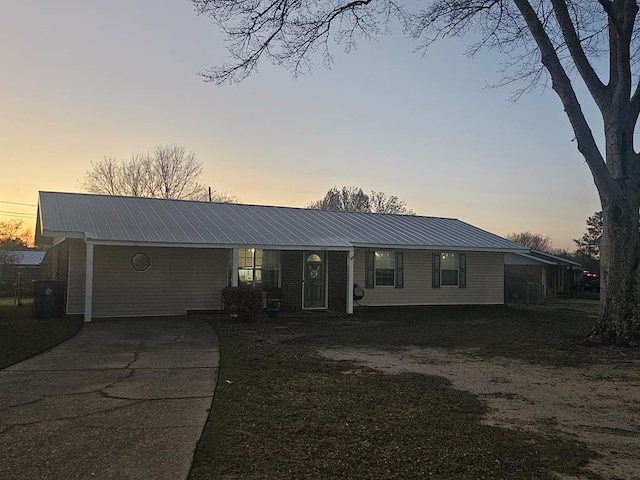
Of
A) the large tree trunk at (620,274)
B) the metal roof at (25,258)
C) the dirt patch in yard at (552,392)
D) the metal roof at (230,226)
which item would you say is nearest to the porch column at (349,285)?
the metal roof at (230,226)

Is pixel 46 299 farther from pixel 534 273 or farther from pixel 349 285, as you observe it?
pixel 534 273

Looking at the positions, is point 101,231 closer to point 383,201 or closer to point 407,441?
point 407,441

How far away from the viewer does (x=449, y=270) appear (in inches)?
772

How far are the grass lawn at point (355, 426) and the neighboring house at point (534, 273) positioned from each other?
19.5m

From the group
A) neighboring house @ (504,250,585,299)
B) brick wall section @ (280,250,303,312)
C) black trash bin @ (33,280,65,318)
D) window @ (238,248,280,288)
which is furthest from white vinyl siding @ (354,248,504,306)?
black trash bin @ (33,280,65,318)

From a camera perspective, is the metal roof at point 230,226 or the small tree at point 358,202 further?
the small tree at point 358,202

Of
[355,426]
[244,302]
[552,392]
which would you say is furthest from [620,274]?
[244,302]

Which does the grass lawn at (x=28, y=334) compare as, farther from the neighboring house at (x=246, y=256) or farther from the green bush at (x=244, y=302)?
the green bush at (x=244, y=302)

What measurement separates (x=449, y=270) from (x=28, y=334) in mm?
14150

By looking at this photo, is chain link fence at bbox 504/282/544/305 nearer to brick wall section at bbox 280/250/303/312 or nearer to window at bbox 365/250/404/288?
window at bbox 365/250/404/288

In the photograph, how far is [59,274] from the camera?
54.6 feet

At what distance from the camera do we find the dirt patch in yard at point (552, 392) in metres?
4.64

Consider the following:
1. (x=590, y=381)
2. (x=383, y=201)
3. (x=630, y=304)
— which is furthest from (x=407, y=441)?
(x=383, y=201)

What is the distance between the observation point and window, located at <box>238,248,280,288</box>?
1620cm
